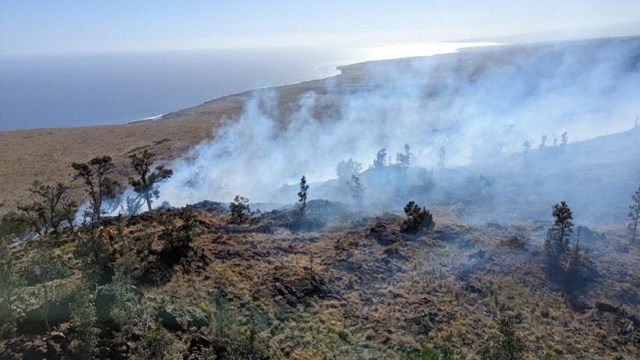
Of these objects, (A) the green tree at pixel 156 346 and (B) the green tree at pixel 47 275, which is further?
(B) the green tree at pixel 47 275

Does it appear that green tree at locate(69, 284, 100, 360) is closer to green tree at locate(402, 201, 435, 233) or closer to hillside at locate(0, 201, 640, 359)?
hillside at locate(0, 201, 640, 359)

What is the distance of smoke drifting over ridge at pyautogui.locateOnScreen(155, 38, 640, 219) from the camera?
338 feet

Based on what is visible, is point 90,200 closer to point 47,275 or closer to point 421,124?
point 47,275

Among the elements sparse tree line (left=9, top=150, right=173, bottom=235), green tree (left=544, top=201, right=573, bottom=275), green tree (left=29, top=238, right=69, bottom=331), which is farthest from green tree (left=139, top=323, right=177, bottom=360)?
green tree (left=544, top=201, right=573, bottom=275)

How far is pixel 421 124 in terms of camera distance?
6078 inches

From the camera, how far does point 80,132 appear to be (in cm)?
15300

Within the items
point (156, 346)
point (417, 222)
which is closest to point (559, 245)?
point (417, 222)

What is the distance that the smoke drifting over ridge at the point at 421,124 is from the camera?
103 meters

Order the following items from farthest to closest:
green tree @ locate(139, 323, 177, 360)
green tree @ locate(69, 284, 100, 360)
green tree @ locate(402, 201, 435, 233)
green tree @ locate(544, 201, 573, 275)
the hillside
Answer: green tree @ locate(402, 201, 435, 233) → green tree @ locate(544, 201, 573, 275) → the hillside → green tree @ locate(69, 284, 100, 360) → green tree @ locate(139, 323, 177, 360)

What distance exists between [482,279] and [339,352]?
19.3 m

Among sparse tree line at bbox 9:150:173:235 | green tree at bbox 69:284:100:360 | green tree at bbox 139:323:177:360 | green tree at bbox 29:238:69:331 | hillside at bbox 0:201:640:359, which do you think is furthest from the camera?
sparse tree line at bbox 9:150:173:235

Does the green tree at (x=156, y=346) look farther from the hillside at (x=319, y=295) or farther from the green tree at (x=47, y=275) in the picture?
the green tree at (x=47, y=275)

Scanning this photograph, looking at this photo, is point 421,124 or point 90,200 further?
point 421,124

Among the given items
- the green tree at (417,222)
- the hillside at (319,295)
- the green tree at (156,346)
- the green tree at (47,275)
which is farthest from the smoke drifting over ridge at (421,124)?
the green tree at (156,346)
